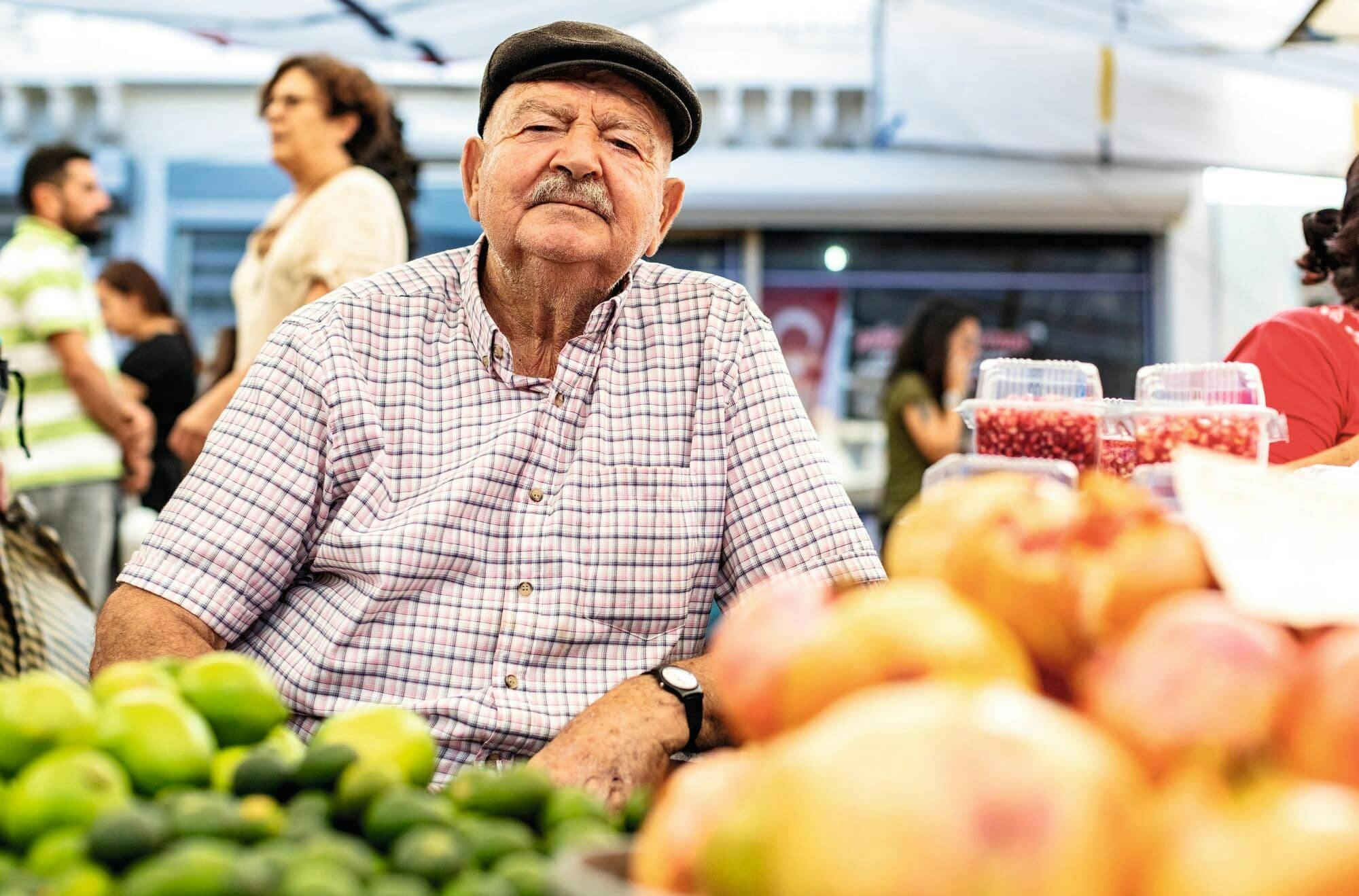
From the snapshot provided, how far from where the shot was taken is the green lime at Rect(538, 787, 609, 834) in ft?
2.61

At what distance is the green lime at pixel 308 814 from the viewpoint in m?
0.75

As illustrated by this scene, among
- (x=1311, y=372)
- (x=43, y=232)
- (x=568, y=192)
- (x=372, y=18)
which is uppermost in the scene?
(x=372, y=18)

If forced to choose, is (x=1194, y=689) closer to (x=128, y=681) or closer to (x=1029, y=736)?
(x=1029, y=736)

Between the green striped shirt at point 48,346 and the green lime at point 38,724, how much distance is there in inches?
134

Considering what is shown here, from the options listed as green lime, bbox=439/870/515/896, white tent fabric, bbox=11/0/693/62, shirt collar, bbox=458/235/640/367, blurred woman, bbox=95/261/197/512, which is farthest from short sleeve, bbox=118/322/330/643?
blurred woman, bbox=95/261/197/512

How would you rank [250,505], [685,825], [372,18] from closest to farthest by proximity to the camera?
1. [685,825]
2. [250,505]
3. [372,18]

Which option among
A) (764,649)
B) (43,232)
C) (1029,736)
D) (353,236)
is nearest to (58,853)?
(764,649)

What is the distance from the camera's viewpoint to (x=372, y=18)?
470 centimetres

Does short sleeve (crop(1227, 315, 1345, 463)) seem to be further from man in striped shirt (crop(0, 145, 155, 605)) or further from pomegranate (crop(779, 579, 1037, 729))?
man in striped shirt (crop(0, 145, 155, 605))

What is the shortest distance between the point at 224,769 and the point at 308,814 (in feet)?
0.36

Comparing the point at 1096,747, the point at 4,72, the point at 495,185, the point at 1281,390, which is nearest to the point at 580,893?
the point at 1096,747

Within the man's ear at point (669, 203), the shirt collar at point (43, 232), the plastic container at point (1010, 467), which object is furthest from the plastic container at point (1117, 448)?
the shirt collar at point (43, 232)

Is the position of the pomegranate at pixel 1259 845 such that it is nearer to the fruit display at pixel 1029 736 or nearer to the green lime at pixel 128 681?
the fruit display at pixel 1029 736

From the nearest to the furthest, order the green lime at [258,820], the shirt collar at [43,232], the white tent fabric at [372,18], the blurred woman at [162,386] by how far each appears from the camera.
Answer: the green lime at [258,820] < the shirt collar at [43,232] < the white tent fabric at [372,18] < the blurred woman at [162,386]
